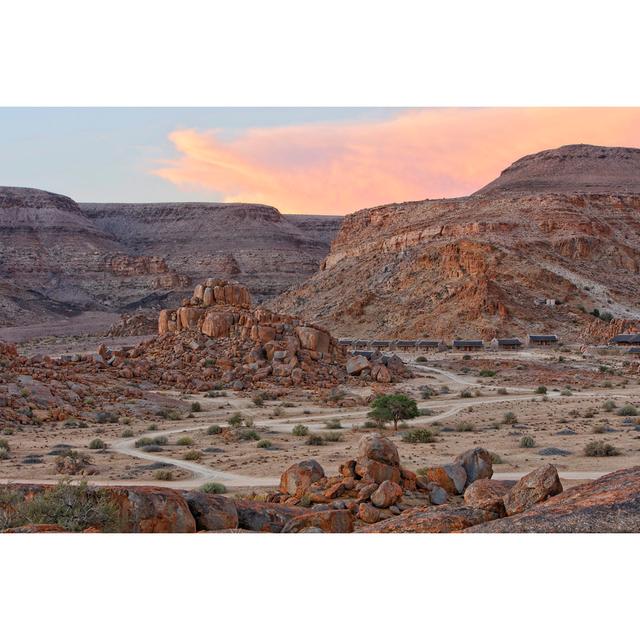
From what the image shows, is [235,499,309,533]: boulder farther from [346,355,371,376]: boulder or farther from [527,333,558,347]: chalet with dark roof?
[527,333,558,347]: chalet with dark roof

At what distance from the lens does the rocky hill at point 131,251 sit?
126m

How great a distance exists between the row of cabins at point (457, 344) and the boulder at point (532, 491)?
48.2 m

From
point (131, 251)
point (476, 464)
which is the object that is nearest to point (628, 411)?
point (476, 464)

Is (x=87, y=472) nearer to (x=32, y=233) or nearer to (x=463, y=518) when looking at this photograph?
(x=463, y=518)

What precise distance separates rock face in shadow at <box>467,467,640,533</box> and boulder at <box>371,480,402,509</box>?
365 centimetres

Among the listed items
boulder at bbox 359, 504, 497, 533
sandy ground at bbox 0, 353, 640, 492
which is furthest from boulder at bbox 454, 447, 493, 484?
boulder at bbox 359, 504, 497, 533

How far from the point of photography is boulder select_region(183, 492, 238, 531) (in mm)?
10852

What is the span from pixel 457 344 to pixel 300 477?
155ft

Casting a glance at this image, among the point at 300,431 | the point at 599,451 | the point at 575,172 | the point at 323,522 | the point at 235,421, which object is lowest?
the point at 235,421

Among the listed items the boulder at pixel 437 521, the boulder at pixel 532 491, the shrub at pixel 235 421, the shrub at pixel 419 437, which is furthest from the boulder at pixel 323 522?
the shrub at pixel 235 421

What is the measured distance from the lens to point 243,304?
4959 centimetres

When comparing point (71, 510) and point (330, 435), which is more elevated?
point (71, 510)

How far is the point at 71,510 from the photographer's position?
33.7 ft

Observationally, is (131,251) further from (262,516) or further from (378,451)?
(262,516)
